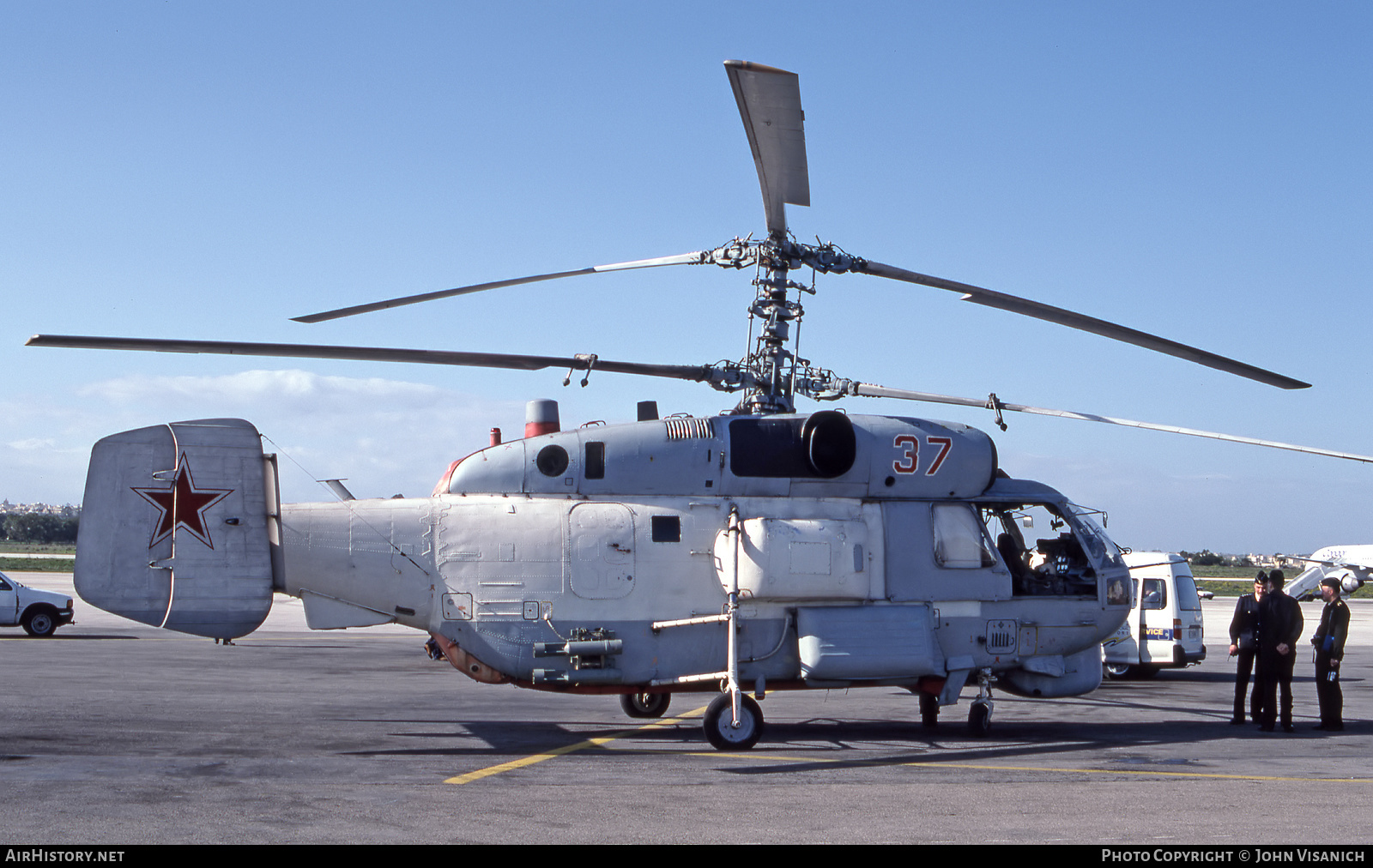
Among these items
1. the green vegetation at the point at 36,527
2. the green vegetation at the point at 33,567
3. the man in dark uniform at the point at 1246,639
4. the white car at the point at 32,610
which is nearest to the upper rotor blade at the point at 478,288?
the man in dark uniform at the point at 1246,639

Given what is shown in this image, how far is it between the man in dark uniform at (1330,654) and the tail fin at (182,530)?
1229cm

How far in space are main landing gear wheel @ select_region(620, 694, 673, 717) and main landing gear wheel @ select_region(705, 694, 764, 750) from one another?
A: 7.66 ft

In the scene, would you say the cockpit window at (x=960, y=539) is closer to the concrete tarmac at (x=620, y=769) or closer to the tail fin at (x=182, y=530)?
the concrete tarmac at (x=620, y=769)

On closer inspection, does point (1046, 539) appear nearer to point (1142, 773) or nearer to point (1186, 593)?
point (1142, 773)

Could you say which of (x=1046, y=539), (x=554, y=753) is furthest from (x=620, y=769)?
(x=1046, y=539)

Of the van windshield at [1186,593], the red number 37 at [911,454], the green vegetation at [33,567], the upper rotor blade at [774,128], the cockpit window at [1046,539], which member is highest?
the upper rotor blade at [774,128]

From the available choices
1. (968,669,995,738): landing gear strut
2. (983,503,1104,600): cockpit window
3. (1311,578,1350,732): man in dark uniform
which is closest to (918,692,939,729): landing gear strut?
(968,669,995,738): landing gear strut

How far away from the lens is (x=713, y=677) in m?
12.5

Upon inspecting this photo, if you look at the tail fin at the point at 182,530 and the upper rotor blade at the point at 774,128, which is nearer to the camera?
the upper rotor blade at the point at 774,128

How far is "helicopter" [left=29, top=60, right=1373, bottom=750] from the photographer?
11711 millimetres

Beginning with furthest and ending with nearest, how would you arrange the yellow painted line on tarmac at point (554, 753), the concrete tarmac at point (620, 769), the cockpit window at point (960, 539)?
the cockpit window at point (960, 539)
the yellow painted line on tarmac at point (554, 753)
the concrete tarmac at point (620, 769)

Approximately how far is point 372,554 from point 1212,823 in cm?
839

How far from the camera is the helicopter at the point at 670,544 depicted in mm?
11711
